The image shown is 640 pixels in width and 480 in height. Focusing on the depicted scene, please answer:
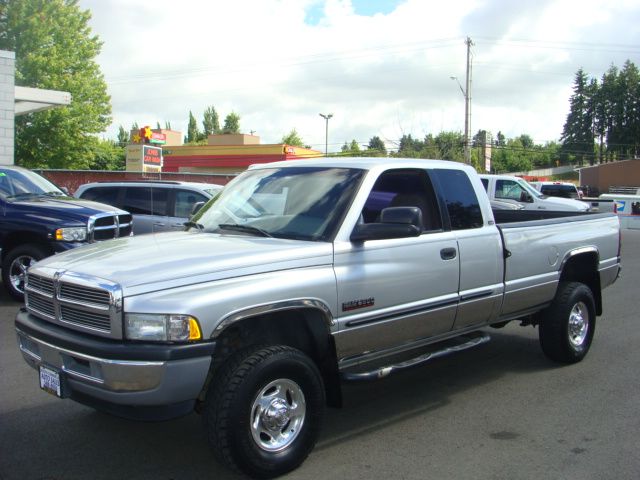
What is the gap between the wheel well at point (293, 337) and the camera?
385 centimetres

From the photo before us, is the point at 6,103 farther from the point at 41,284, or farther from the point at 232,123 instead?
the point at 232,123

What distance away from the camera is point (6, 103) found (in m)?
17.6

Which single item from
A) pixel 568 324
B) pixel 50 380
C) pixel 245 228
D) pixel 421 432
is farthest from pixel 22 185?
pixel 568 324

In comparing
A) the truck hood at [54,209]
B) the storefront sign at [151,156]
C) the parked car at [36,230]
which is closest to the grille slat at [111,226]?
the parked car at [36,230]

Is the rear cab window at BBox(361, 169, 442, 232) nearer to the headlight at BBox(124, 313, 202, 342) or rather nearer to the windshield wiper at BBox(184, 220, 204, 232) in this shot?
the windshield wiper at BBox(184, 220, 204, 232)

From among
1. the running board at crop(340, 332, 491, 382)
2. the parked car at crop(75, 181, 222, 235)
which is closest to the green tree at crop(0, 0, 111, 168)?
the parked car at crop(75, 181, 222, 235)

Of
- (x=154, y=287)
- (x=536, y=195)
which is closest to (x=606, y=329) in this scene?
(x=154, y=287)

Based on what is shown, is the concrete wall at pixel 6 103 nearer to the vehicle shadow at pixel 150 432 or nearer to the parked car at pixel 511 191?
the parked car at pixel 511 191

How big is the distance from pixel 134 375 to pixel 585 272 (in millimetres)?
5162

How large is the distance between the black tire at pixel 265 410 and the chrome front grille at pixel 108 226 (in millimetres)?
6127

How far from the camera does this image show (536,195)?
19.4 meters

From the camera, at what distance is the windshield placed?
9.55 m

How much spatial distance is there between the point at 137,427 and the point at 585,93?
125015 millimetres

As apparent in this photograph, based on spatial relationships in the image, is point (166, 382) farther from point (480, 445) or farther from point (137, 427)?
point (480, 445)
